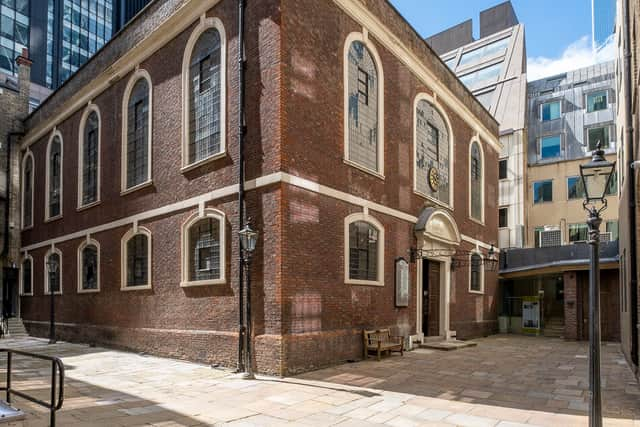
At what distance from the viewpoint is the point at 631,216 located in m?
10.9

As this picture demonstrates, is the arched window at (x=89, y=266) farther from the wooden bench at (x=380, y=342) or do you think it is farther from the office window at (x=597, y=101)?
the office window at (x=597, y=101)

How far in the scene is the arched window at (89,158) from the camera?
17531mm

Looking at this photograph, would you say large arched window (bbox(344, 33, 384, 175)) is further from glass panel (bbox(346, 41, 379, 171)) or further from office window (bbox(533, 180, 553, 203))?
office window (bbox(533, 180, 553, 203))

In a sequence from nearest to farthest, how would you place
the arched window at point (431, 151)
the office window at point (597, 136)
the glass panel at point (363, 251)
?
the glass panel at point (363, 251)
the arched window at point (431, 151)
the office window at point (597, 136)

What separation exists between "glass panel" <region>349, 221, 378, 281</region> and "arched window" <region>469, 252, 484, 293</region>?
8029mm

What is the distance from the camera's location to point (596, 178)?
595 cm

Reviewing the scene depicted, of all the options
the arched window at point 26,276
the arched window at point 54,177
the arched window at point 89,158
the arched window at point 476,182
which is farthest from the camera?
the arched window at point 26,276

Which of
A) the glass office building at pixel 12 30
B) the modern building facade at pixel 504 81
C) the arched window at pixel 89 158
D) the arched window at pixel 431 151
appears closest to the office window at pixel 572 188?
the modern building facade at pixel 504 81

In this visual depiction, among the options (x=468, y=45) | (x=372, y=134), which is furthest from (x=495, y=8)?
(x=372, y=134)

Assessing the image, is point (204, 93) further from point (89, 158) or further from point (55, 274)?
point (55, 274)

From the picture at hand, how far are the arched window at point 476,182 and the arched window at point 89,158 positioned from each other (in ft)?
46.9

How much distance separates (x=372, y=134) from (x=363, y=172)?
1309mm

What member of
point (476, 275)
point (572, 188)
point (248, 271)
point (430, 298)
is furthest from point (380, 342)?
point (572, 188)

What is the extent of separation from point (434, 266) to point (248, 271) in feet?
28.2
